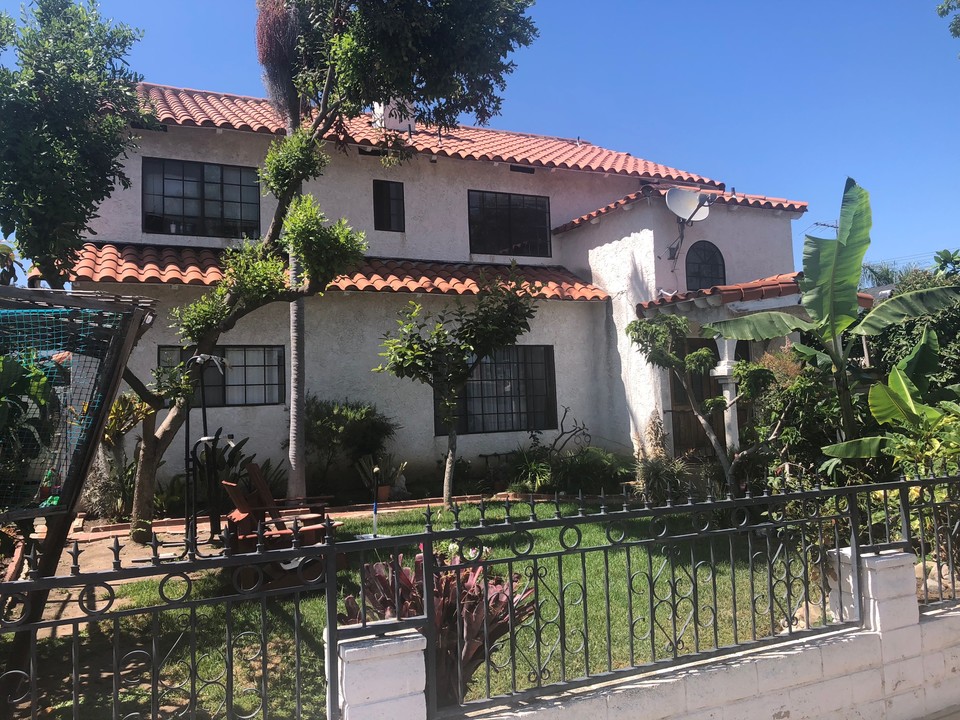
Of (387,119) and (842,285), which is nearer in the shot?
(842,285)

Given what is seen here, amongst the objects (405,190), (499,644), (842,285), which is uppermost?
(405,190)

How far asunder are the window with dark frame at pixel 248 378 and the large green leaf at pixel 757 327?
22.6 ft

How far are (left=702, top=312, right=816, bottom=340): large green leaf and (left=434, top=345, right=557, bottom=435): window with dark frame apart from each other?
17.3ft

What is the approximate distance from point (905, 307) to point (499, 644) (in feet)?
22.3

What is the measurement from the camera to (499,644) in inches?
137

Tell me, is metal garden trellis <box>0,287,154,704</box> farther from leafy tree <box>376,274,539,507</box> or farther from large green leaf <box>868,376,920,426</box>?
large green leaf <box>868,376,920,426</box>

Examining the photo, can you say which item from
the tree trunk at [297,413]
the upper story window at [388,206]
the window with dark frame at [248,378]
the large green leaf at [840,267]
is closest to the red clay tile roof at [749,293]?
the large green leaf at [840,267]

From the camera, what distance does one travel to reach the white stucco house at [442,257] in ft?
36.4

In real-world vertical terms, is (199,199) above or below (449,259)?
above

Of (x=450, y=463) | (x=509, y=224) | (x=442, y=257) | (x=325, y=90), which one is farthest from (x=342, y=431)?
(x=509, y=224)

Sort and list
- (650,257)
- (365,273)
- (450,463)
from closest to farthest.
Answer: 1. (450,463)
2. (365,273)
3. (650,257)

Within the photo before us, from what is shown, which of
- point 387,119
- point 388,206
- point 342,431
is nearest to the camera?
point 342,431

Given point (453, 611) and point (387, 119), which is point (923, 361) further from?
point (387, 119)

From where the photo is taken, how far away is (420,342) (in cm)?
892
